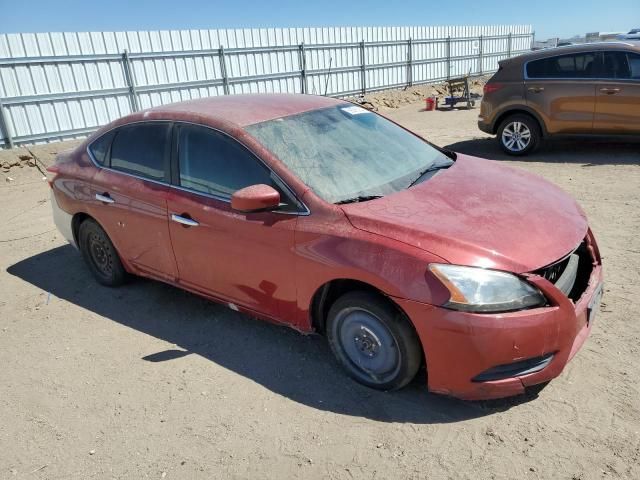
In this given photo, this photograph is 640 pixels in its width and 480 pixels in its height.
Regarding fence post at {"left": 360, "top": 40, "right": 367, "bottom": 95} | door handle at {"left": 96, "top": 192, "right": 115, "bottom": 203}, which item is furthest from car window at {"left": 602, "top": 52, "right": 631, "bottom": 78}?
fence post at {"left": 360, "top": 40, "right": 367, "bottom": 95}

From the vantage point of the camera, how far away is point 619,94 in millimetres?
8078

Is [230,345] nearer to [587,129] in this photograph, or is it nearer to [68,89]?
[587,129]

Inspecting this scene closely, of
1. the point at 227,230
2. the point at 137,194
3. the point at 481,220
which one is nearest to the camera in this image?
the point at 481,220

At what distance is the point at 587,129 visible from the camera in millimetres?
8469

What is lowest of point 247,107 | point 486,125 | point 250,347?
point 250,347

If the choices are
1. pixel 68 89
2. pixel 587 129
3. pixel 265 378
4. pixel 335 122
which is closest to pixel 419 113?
pixel 587 129

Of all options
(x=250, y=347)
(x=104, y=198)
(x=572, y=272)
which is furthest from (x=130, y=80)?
(x=572, y=272)

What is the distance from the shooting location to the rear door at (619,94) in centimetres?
800

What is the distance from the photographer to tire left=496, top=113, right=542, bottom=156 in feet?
29.4

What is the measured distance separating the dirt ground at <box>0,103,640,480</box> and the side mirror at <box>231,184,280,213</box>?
111cm

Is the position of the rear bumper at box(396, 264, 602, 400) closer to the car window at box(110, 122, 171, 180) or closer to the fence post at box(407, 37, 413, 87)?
the car window at box(110, 122, 171, 180)

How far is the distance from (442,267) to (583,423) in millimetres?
1118

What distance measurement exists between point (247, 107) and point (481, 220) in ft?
6.42

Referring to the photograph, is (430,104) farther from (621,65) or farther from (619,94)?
(619,94)
